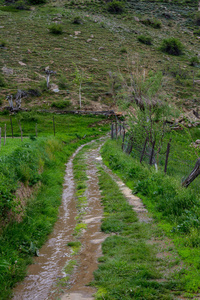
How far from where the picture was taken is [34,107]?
4272 centimetres

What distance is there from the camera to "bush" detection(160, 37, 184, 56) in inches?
2738

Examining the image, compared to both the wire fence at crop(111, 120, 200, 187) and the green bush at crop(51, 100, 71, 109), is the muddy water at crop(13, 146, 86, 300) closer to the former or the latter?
the wire fence at crop(111, 120, 200, 187)

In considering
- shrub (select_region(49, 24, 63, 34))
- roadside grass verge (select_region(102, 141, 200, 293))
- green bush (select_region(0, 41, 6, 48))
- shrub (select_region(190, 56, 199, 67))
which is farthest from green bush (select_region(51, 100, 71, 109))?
shrub (select_region(190, 56, 199, 67))

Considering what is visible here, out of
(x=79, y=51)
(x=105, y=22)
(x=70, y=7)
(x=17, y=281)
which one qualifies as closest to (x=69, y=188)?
(x=17, y=281)

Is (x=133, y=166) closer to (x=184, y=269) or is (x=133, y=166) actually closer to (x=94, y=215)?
(x=94, y=215)

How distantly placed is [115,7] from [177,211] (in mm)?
96752

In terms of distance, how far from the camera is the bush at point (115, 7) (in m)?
87.9

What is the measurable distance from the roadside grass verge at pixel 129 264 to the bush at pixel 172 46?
7089 cm

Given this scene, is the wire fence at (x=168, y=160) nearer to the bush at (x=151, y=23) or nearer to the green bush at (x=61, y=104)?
the green bush at (x=61, y=104)

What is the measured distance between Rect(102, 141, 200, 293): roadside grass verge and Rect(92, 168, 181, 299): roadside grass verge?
1.40 feet

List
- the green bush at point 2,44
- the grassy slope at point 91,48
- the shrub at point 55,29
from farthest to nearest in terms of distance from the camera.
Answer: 1. the shrub at point 55,29
2. the green bush at point 2,44
3. the grassy slope at point 91,48

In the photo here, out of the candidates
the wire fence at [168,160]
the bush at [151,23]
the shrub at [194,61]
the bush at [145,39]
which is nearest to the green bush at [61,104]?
the wire fence at [168,160]

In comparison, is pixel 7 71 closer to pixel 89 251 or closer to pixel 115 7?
pixel 89 251

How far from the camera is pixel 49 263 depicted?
20.4ft
